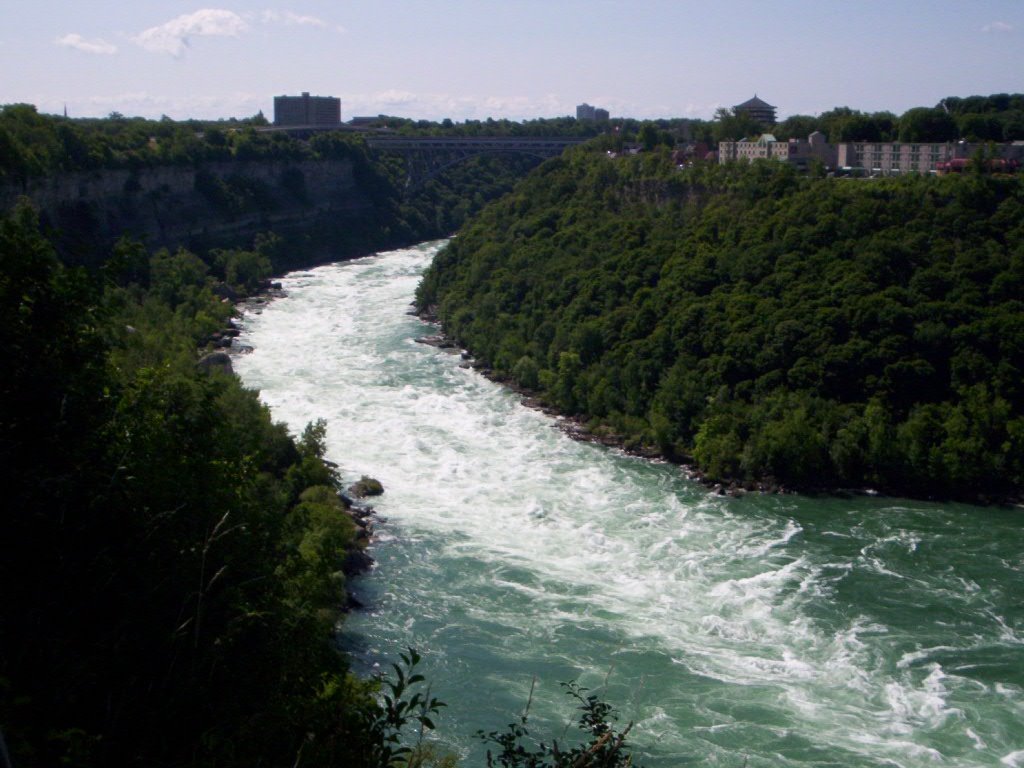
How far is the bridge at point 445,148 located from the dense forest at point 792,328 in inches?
977

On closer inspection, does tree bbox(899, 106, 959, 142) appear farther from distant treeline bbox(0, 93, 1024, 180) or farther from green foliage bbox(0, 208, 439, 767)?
green foliage bbox(0, 208, 439, 767)

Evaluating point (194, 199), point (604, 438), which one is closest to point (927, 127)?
point (604, 438)

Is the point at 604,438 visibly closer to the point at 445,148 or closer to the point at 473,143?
the point at 445,148

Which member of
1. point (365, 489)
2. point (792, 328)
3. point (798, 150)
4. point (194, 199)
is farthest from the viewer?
point (194, 199)

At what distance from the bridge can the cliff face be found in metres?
4.01

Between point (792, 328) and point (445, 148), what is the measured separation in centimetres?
3600

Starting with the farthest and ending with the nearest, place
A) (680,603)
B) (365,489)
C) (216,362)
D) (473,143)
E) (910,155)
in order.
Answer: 1. (473,143)
2. (910,155)
3. (216,362)
4. (365,489)
5. (680,603)

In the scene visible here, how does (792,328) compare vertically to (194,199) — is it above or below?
below

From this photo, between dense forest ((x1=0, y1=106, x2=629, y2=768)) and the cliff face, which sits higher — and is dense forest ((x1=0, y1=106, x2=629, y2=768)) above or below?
below

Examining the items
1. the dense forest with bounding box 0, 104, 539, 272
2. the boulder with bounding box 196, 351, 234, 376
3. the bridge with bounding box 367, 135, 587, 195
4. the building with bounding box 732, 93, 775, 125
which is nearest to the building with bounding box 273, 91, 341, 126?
the dense forest with bounding box 0, 104, 539, 272

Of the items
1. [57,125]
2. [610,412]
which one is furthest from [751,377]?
[57,125]

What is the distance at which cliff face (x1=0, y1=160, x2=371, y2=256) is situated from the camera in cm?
3198

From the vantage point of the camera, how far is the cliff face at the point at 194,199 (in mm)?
31984

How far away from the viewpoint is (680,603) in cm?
1379
